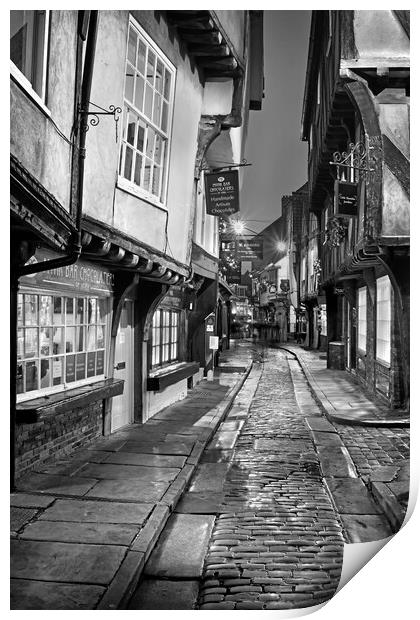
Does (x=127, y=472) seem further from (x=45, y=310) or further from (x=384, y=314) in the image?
(x=384, y=314)

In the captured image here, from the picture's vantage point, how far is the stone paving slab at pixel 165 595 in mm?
2759

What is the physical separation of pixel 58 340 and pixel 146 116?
2626mm

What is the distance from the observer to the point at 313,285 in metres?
26.2

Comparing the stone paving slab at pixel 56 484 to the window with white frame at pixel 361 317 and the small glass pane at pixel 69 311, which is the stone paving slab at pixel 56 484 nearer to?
the small glass pane at pixel 69 311

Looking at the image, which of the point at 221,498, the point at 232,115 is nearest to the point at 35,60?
the point at 221,498

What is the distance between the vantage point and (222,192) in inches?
409

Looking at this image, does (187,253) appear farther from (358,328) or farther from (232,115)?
(358,328)

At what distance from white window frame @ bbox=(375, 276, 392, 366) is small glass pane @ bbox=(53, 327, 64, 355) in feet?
19.9

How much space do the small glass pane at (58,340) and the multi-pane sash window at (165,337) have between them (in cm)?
335

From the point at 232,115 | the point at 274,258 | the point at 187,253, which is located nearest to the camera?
the point at 232,115

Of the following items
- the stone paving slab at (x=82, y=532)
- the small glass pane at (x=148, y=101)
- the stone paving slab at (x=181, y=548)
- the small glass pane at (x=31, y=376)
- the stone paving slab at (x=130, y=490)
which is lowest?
the stone paving slab at (x=181, y=548)

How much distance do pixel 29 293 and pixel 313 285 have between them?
2241 centimetres

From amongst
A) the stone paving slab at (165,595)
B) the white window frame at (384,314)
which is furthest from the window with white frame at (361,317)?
the stone paving slab at (165,595)

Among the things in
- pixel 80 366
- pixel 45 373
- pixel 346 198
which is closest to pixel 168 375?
pixel 80 366
